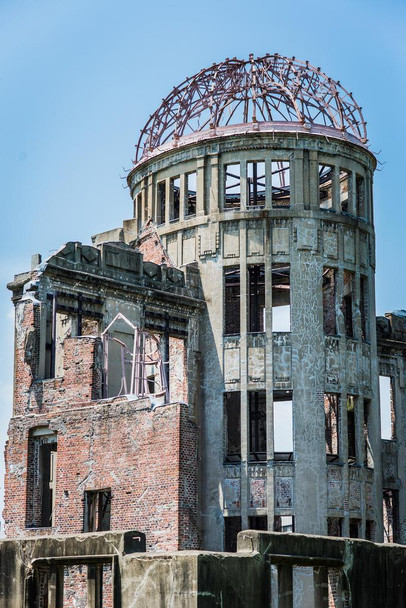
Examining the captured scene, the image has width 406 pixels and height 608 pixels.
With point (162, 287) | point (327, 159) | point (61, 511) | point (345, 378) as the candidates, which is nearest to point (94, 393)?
point (61, 511)

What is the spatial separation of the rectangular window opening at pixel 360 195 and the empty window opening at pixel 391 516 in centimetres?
833

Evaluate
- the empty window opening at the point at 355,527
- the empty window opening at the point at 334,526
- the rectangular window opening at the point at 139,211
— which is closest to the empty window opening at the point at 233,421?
the empty window opening at the point at 334,526

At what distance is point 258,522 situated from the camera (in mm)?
30547

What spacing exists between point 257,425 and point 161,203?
22.8 feet

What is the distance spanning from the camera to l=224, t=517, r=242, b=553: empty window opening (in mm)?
29656

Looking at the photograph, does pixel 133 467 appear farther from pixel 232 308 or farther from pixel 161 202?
pixel 161 202

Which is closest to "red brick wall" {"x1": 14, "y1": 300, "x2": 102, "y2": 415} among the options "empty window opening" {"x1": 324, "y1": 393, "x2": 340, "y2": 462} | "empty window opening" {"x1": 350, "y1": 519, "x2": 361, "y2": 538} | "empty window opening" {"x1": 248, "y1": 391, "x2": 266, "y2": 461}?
"empty window opening" {"x1": 248, "y1": 391, "x2": 266, "y2": 461}

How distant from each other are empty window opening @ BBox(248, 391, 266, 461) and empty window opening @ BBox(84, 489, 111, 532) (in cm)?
526

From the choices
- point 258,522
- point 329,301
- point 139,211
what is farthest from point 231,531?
point 139,211

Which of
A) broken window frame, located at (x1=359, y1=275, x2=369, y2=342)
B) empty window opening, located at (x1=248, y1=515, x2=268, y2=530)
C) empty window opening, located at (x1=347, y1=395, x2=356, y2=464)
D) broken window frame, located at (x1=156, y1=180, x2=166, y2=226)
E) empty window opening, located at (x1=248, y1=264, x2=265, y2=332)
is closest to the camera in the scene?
empty window opening, located at (x1=248, y1=515, x2=268, y2=530)

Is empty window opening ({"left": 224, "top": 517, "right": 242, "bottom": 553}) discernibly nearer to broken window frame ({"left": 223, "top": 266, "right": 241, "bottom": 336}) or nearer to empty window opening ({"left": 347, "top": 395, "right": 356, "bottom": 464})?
empty window opening ({"left": 347, "top": 395, "right": 356, "bottom": 464})

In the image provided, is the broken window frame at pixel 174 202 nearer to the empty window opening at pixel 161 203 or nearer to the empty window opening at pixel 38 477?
the empty window opening at pixel 161 203

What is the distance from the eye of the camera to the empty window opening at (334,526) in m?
29.2

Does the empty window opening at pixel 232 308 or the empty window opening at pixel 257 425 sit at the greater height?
the empty window opening at pixel 232 308
